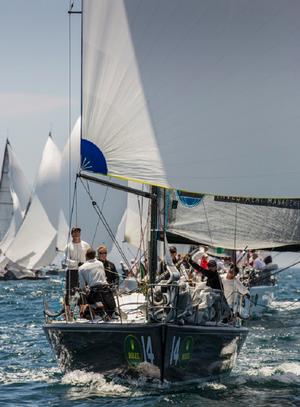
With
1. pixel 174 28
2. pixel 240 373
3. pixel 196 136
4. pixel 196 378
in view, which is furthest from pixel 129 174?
pixel 240 373

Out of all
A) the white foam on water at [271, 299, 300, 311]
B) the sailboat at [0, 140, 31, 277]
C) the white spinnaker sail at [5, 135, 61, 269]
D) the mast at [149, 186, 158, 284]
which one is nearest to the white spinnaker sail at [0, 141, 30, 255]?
the sailboat at [0, 140, 31, 277]

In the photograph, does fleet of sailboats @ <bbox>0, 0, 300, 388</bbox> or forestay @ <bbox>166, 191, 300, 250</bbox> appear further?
forestay @ <bbox>166, 191, 300, 250</bbox>

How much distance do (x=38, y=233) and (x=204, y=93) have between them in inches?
1966

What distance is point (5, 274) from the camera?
61.8 metres

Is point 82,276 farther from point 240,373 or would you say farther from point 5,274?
point 5,274

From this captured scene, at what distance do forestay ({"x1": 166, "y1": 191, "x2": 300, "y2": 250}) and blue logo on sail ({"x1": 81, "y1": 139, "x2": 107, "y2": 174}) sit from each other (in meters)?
2.37

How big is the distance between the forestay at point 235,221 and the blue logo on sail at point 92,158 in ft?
7.78

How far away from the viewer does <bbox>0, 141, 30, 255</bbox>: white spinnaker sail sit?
6725 cm

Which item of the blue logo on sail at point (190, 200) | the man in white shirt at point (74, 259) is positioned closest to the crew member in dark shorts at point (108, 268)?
the man in white shirt at point (74, 259)

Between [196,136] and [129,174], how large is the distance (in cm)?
103

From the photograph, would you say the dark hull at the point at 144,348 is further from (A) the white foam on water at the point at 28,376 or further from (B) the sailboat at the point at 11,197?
(B) the sailboat at the point at 11,197

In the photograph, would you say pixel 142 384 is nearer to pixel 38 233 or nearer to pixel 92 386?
pixel 92 386

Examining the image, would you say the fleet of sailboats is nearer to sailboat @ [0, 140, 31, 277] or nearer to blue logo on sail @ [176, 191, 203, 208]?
blue logo on sail @ [176, 191, 203, 208]

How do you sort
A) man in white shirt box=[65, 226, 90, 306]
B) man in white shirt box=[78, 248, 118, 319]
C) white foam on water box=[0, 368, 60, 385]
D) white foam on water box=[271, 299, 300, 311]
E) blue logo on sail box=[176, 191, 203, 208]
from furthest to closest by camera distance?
1. white foam on water box=[271, 299, 300, 311]
2. blue logo on sail box=[176, 191, 203, 208]
3. man in white shirt box=[65, 226, 90, 306]
4. white foam on water box=[0, 368, 60, 385]
5. man in white shirt box=[78, 248, 118, 319]
